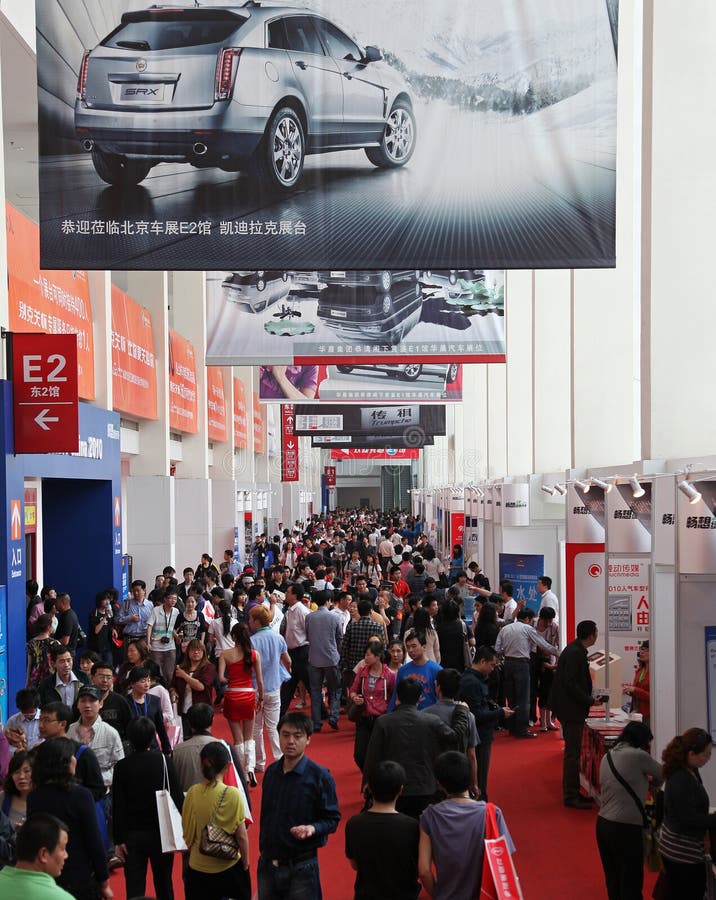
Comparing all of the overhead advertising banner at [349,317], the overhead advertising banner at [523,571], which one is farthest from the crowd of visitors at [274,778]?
the overhead advertising banner at [349,317]

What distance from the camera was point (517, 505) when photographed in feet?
43.8

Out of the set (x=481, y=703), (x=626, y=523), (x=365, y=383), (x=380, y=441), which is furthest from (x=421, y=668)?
(x=380, y=441)

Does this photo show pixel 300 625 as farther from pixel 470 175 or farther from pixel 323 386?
pixel 323 386

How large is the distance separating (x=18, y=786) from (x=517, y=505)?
9394mm

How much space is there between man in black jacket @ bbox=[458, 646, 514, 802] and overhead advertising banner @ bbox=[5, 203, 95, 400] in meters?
5.20

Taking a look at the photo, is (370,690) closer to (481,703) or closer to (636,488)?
(481,703)

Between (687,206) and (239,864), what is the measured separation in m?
6.17

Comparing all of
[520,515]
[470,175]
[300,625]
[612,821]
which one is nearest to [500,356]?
[520,515]

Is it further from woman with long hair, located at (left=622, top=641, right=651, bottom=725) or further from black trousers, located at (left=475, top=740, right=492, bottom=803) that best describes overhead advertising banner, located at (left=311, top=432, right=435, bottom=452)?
black trousers, located at (left=475, top=740, right=492, bottom=803)

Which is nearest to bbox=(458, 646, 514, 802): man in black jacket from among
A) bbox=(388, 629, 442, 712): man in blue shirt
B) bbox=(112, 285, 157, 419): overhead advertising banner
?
bbox=(388, 629, 442, 712): man in blue shirt

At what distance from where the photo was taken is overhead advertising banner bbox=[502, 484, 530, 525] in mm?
13289

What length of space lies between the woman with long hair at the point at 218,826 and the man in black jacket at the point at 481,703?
2308 mm

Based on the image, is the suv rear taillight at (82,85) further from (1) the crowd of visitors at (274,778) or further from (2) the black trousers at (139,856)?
(2) the black trousers at (139,856)

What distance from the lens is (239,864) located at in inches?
175
